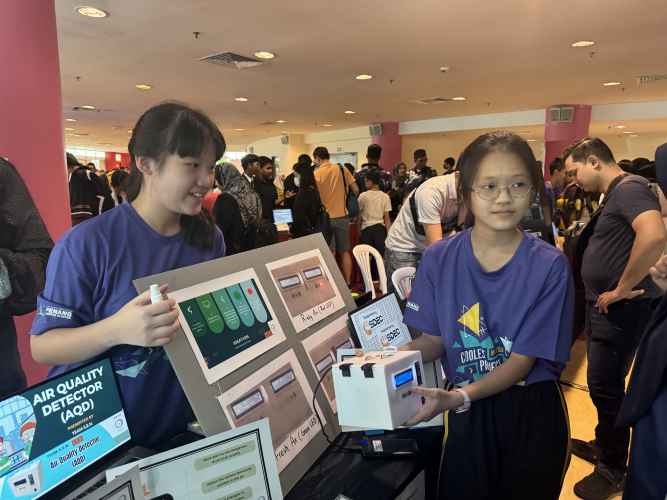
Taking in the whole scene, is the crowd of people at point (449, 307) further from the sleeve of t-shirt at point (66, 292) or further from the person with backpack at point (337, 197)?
the person with backpack at point (337, 197)

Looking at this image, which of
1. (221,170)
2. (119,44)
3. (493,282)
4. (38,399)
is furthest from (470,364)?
(119,44)

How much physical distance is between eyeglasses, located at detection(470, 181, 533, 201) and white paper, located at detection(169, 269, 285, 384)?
530 mm

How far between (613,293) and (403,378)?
58.3 inches

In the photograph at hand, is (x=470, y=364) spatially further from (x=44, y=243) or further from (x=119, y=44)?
(x=119, y=44)

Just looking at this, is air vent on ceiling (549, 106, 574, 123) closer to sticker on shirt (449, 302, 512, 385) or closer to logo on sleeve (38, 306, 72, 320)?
sticker on shirt (449, 302, 512, 385)

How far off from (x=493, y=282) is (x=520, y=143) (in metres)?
0.30

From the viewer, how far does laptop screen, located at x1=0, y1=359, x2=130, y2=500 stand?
660 millimetres

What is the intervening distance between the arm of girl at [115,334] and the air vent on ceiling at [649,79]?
8.18 metres

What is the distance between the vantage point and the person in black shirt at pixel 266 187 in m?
4.89

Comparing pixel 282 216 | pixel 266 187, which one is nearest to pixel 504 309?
pixel 282 216

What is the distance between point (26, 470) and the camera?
2.21 feet

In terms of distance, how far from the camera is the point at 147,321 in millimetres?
769

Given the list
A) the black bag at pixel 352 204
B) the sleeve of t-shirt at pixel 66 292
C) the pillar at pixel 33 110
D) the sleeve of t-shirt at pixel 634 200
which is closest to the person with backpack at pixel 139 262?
the sleeve of t-shirt at pixel 66 292

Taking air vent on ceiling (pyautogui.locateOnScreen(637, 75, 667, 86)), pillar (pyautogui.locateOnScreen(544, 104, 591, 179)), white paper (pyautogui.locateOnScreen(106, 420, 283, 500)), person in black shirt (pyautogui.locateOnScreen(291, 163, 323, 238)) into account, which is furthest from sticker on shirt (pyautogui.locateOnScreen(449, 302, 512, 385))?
pillar (pyautogui.locateOnScreen(544, 104, 591, 179))
